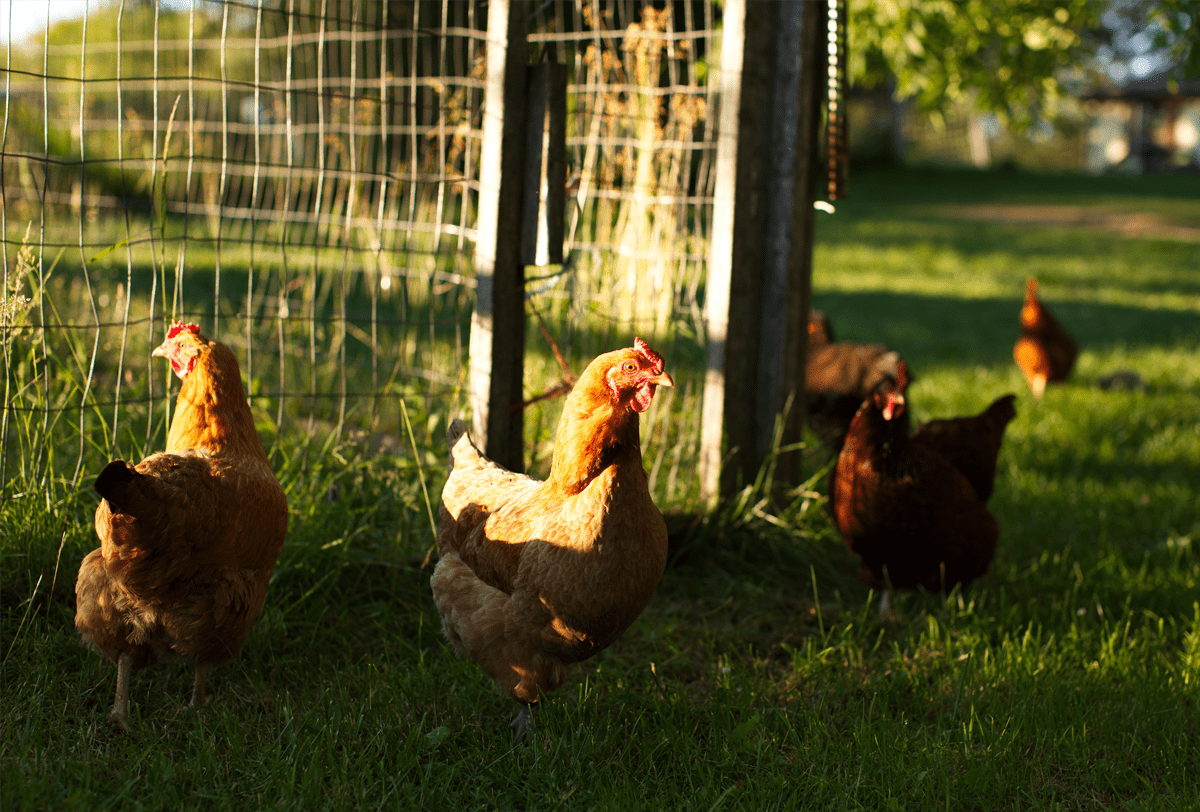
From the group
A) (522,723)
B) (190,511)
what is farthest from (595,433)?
(190,511)

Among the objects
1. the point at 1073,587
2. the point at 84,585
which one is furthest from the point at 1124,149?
the point at 84,585

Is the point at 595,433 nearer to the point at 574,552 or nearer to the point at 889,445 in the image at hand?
the point at 574,552

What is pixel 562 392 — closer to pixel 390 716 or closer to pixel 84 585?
pixel 390 716

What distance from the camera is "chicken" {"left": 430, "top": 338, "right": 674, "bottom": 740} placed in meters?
2.24

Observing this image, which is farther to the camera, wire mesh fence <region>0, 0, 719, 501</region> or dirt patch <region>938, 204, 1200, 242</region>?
dirt patch <region>938, 204, 1200, 242</region>

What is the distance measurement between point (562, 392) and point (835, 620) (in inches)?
54.0

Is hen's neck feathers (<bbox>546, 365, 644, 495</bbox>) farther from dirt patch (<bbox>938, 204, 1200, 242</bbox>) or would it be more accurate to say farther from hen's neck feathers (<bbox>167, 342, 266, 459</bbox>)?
dirt patch (<bbox>938, 204, 1200, 242</bbox>)

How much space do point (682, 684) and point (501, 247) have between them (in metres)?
1.59

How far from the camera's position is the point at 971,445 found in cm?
374

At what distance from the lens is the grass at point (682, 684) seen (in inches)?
87.2

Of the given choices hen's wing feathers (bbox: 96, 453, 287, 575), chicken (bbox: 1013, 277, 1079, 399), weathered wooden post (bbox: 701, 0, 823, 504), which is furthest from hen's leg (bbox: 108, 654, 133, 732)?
A: chicken (bbox: 1013, 277, 1079, 399)

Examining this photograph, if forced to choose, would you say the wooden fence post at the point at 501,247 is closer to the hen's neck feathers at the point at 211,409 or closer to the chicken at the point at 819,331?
the hen's neck feathers at the point at 211,409

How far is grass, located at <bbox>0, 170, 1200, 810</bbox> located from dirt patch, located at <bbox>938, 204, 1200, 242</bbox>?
1582cm

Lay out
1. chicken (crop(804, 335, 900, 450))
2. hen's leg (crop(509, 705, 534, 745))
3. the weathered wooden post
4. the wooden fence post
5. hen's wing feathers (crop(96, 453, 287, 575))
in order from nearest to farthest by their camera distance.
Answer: hen's wing feathers (crop(96, 453, 287, 575)) → hen's leg (crop(509, 705, 534, 745)) → the wooden fence post → the weathered wooden post → chicken (crop(804, 335, 900, 450))
